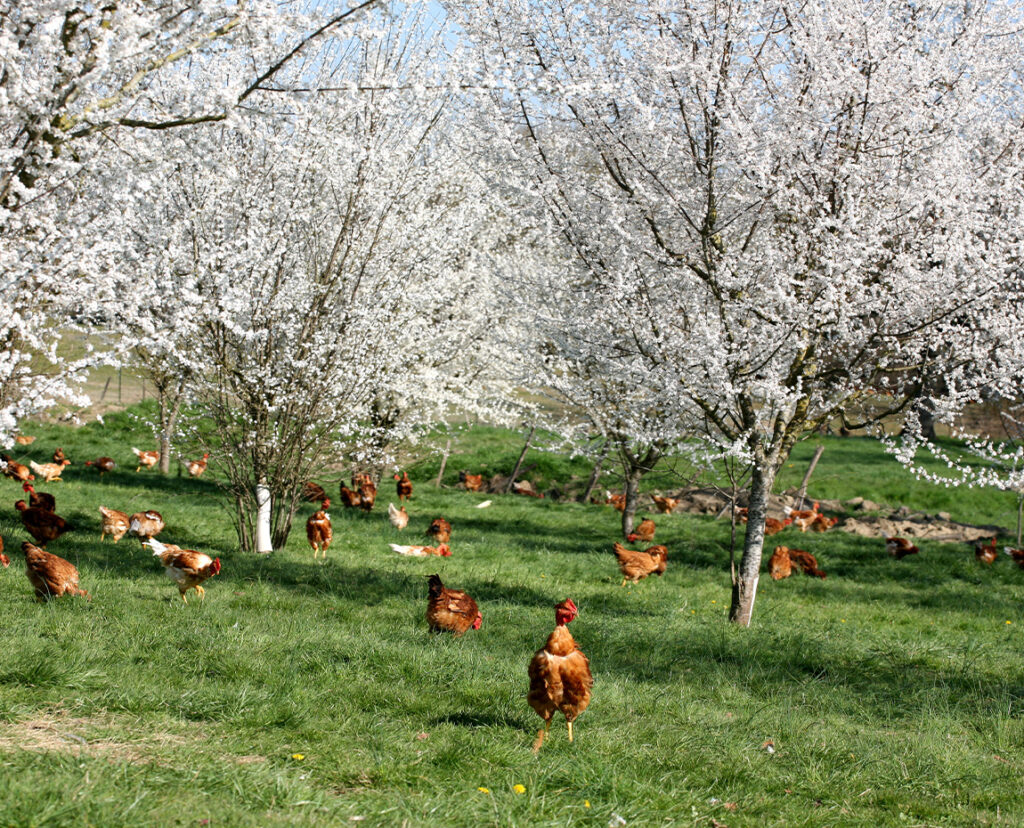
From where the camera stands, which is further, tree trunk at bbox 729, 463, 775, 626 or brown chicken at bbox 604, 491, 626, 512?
brown chicken at bbox 604, 491, 626, 512

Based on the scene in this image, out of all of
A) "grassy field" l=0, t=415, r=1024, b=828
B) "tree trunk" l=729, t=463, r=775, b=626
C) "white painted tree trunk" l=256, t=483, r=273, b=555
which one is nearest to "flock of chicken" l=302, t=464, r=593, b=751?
"grassy field" l=0, t=415, r=1024, b=828

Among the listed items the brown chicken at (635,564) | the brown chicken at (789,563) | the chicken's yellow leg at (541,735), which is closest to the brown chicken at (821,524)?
the brown chicken at (789,563)

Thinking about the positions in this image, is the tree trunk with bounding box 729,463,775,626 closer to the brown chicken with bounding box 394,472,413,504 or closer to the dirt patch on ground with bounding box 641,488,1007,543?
the dirt patch on ground with bounding box 641,488,1007,543

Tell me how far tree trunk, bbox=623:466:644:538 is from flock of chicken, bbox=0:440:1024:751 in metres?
0.55

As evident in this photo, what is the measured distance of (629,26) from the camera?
859cm

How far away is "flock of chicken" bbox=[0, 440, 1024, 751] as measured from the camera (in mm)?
4699

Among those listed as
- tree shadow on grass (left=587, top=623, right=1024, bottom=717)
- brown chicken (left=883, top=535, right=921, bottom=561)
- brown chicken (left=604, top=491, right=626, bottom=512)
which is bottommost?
tree shadow on grass (left=587, top=623, right=1024, bottom=717)

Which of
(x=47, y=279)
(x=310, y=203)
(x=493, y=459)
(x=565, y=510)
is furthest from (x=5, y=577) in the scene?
(x=493, y=459)

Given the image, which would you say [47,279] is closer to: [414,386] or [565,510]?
[414,386]

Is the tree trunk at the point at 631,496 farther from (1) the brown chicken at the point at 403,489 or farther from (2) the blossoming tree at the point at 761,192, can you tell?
(2) the blossoming tree at the point at 761,192

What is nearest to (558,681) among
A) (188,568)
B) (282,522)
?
(188,568)

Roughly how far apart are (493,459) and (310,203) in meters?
13.0

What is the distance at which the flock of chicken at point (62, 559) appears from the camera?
7.11m

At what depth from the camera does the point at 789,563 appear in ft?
41.0
